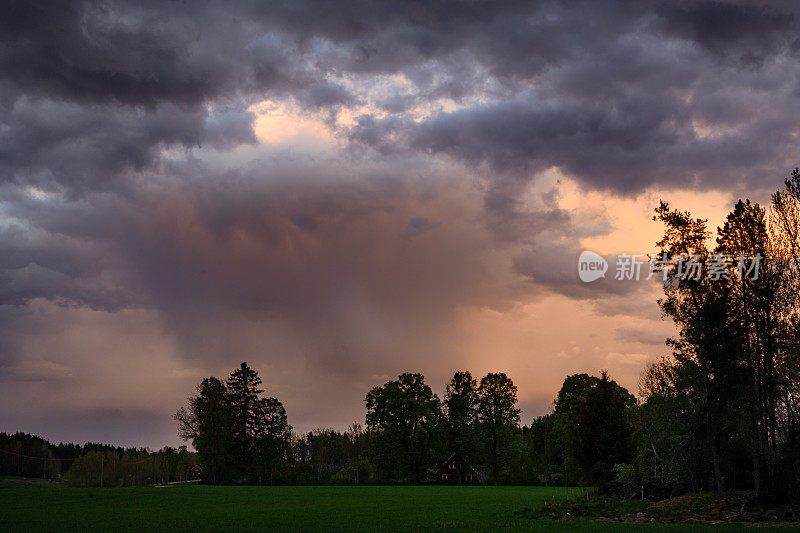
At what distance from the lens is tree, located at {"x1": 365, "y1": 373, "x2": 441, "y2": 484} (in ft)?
333

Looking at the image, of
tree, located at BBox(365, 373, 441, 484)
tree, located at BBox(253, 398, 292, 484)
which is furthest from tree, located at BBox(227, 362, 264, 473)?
tree, located at BBox(365, 373, 441, 484)

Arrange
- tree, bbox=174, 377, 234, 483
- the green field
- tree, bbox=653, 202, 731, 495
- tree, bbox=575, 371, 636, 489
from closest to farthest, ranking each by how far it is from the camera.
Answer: the green field, tree, bbox=653, 202, 731, 495, tree, bbox=575, 371, 636, 489, tree, bbox=174, 377, 234, 483

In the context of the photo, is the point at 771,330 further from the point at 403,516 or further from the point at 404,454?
the point at 404,454

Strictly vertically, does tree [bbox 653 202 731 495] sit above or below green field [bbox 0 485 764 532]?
above

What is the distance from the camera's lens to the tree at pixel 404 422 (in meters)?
102

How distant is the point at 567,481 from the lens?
10231 cm

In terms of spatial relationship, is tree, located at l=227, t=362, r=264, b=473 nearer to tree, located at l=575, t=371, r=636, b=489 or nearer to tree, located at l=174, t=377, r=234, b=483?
tree, located at l=174, t=377, r=234, b=483

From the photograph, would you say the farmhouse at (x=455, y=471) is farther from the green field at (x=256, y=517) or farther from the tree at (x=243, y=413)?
the green field at (x=256, y=517)

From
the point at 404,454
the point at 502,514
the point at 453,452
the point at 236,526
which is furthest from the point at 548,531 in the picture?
the point at 453,452

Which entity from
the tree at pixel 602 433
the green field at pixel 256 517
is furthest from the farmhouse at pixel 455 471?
the green field at pixel 256 517

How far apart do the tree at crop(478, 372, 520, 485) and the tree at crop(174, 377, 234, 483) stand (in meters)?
44.3

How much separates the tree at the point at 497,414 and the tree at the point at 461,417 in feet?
6.27

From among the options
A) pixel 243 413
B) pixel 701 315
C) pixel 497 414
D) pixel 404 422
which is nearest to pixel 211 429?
pixel 243 413

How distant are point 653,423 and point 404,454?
57.9 metres
